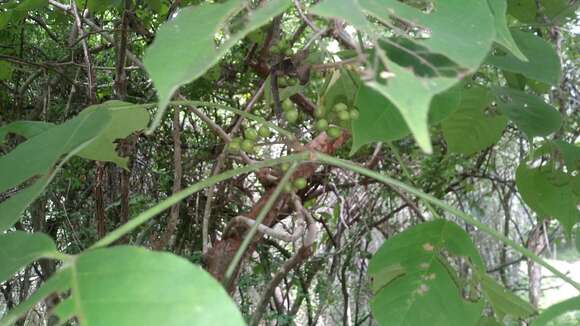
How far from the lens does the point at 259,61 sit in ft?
3.21

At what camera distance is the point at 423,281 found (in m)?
0.82

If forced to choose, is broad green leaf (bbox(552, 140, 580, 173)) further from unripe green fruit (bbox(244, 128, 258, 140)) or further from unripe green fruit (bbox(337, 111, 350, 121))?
unripe green fruit (bbox(244, 128, 258, 140))

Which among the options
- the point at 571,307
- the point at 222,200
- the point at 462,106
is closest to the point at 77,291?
the point at 571,307

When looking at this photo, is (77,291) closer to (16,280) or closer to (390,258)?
(390,258)

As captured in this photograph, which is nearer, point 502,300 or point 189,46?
point 189,46

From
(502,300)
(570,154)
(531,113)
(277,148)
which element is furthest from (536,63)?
(277,148)


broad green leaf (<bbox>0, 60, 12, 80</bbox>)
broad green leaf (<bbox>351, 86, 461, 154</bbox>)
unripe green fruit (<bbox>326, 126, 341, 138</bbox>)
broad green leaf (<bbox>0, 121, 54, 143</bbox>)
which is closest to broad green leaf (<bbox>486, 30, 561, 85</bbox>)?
broad green leaf (<bbox>351, 86, 461, 154</bbox>)

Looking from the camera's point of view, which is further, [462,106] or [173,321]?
[462,106]

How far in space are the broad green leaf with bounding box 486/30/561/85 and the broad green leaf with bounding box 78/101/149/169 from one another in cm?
50

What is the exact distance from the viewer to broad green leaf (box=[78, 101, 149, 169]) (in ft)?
2.85

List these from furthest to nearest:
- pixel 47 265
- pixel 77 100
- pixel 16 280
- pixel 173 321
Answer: pixel 16 280 → pixel 77 100 → pixel 47 265 → pixel 173 321

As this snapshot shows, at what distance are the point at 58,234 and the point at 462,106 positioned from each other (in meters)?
1.51

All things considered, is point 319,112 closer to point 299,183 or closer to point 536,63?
point 299,183

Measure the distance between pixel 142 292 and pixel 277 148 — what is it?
1.85 metres
